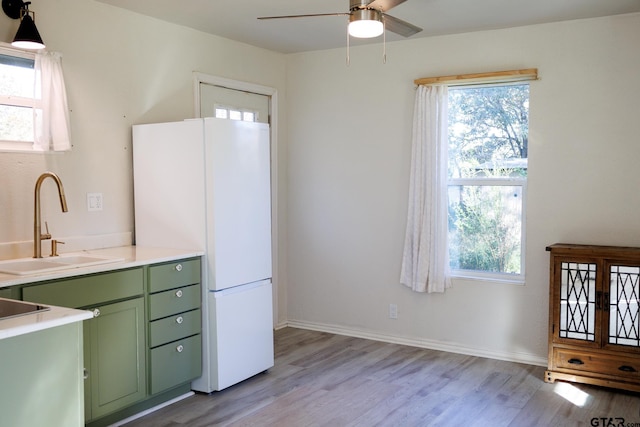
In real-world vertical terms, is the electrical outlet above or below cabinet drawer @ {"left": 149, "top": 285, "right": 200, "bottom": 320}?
below

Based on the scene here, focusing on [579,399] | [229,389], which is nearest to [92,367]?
[229,389]

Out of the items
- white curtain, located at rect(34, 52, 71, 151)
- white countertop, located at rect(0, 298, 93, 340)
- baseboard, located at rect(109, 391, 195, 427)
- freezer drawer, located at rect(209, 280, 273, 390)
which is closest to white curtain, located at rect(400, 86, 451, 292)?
freezer drawer, located at rect(209, 280, 273, 390)

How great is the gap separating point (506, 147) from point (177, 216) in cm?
237

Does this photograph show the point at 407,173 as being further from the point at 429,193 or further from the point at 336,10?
the point at 336,10

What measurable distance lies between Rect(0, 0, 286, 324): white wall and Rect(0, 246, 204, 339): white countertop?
0.30 meters

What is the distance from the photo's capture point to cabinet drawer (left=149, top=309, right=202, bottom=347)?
10.8ft

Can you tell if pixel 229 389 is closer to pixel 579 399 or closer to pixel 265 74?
pixel 579 399

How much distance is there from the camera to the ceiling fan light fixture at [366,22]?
8.84ft

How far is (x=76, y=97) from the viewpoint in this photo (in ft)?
11.4

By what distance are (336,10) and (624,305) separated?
2.55 meters

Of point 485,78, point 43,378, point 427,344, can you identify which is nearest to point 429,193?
point 485,78

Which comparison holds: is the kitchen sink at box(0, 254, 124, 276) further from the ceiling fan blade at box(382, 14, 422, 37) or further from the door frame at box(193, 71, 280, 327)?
the door frame at box(193, 71, 280, 327)

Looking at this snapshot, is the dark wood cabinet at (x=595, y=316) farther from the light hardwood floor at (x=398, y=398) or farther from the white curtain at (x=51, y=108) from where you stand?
the white curtain at (x=51, y=108)

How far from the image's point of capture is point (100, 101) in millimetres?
3621
